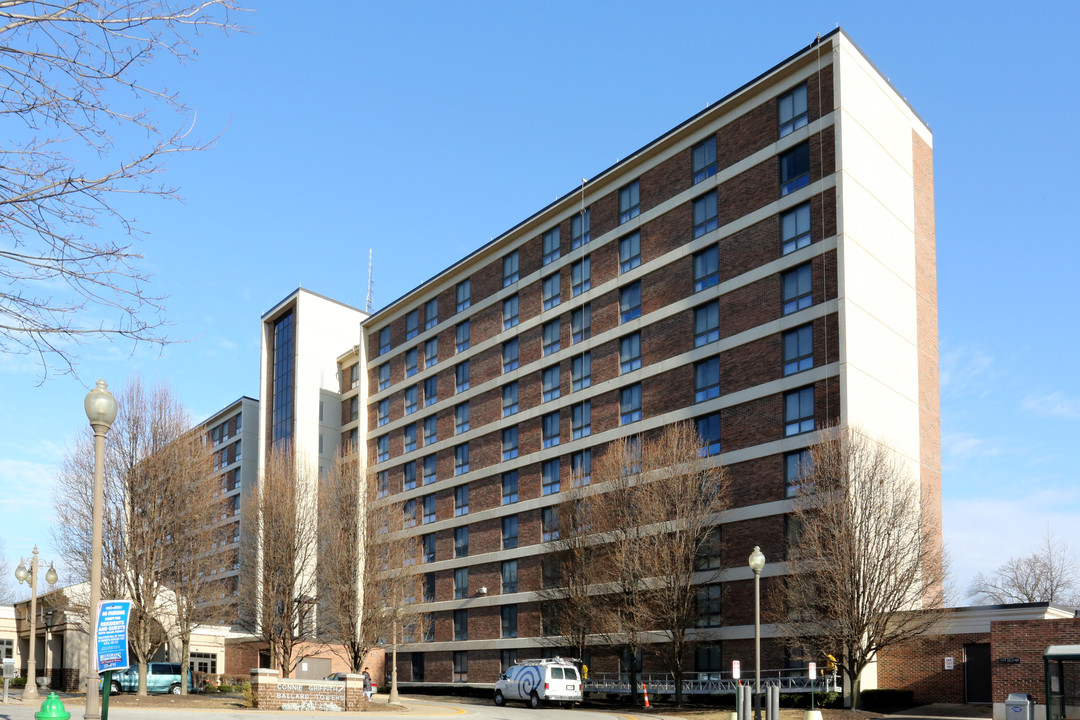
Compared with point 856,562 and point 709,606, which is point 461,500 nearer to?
point 709,606

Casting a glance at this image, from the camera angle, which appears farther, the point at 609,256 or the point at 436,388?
the point at 436,388

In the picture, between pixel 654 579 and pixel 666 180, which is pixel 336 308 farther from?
pixel 654 579

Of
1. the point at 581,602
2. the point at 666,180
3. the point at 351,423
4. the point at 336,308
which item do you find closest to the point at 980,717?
the point at 581,602

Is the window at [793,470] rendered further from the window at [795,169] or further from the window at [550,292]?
the window at [550,292]

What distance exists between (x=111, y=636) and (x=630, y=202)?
44.1 meters

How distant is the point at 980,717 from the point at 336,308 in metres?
57.5

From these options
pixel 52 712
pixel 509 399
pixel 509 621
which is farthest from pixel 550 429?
pixel 52 712

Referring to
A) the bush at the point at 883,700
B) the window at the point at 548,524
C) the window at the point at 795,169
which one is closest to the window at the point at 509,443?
the window at the point at 548,524

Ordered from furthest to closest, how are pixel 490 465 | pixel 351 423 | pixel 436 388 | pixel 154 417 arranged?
pixel 351 423
pixel 436 388
pixel 490 465
pixel 154 417

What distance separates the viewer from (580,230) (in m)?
57.2

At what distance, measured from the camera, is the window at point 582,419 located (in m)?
53.8

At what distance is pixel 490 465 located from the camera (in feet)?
200

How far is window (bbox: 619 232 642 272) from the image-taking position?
5281 cm

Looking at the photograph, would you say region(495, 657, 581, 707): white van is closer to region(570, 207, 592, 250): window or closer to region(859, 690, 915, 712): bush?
region(859, 690, 915, 712): bush
